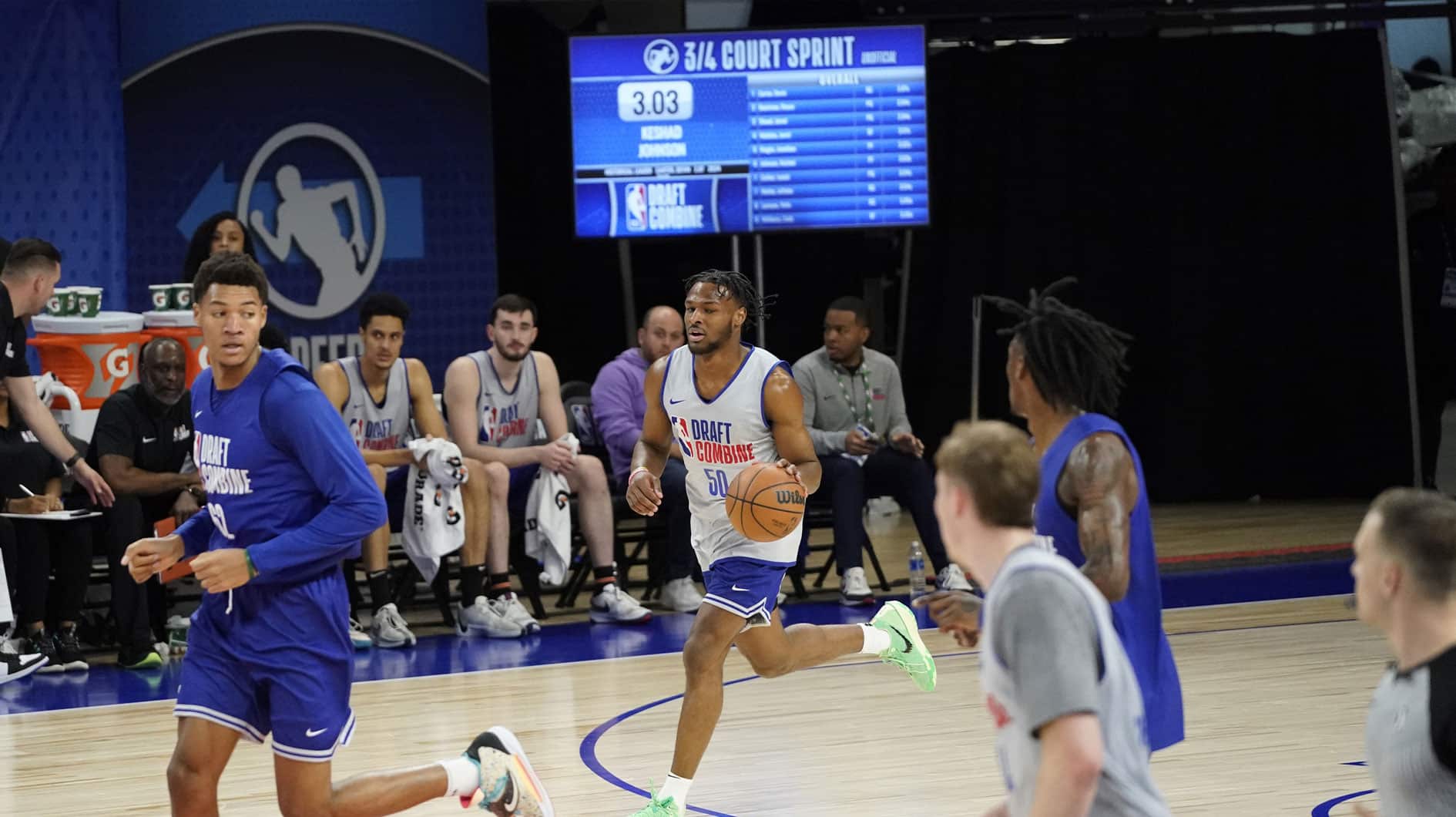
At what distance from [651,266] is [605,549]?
121 inches

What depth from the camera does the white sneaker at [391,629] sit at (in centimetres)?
755

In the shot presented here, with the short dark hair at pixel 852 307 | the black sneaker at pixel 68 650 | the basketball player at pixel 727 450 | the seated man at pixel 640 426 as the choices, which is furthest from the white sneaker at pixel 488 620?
the basketball player at pixel 727 450

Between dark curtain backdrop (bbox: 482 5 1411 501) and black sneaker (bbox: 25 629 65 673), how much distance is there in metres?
3.94

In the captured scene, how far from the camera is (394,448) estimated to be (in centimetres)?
782

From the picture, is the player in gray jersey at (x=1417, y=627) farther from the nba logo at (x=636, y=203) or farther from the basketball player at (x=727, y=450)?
the nba logo at (x=636, y=203)

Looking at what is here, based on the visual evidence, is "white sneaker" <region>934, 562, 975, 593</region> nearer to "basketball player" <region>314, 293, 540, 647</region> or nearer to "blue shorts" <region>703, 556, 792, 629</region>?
"basketball player" <region>314, 293, 540, 647</region>

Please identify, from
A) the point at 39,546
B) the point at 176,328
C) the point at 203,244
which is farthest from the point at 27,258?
the point at 176,328

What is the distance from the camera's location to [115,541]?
7.12m

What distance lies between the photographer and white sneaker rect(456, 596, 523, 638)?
7664 millimetres

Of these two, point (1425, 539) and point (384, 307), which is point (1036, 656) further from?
point (384, 307)

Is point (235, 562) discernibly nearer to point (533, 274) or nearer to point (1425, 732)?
point (1425, 732)

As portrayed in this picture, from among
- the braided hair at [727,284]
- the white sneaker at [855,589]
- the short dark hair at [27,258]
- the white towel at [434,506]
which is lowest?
the white sneaker at [855,589]

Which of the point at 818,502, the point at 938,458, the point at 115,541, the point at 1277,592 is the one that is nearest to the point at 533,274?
the point at 818,502

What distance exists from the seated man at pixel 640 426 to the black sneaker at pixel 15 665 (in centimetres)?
269
